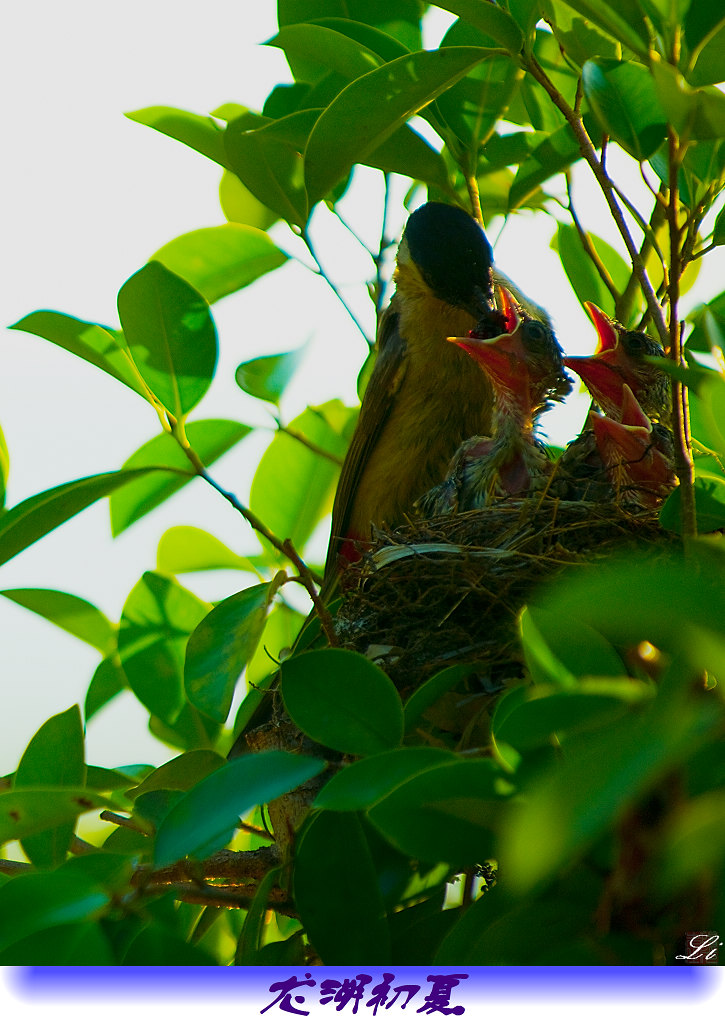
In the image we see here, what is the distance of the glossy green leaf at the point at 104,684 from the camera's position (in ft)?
5.60

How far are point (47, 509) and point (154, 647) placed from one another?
0.41 meters

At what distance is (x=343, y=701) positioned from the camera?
89 cm

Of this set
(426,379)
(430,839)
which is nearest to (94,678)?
(430,839)

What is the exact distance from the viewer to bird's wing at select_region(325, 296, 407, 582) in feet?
7.53

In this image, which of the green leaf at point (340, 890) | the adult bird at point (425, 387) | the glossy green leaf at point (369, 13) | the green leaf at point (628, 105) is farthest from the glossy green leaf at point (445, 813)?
the adult bird at point (425, 387)

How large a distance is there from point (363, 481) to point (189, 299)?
1.13m

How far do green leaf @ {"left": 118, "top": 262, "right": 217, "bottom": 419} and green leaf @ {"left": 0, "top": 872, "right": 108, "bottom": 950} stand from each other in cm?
74

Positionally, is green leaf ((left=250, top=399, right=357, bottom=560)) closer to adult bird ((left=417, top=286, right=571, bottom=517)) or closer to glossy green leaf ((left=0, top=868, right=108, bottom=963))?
adult bird ((left=417, top=286, right=571, bottom=517))

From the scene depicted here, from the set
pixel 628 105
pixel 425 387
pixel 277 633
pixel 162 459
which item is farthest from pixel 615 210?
pixel 425 387

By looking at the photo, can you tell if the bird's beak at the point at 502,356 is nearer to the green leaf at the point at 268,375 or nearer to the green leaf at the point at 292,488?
the green leaf at the point at 292,488

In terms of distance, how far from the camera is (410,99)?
111cm

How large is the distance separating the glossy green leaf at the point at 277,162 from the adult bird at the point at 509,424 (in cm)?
70

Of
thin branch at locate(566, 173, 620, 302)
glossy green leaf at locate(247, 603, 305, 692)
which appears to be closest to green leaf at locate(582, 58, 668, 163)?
thin branch at locate(566, 173, 620, 302)

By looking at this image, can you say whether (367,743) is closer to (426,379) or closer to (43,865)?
(43,865)
